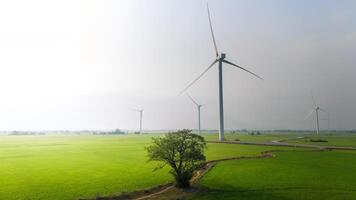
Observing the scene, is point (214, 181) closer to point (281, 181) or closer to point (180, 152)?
point (180, 152)

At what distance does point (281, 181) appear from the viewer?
37781 mm

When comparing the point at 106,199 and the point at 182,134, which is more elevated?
the point at 182,134

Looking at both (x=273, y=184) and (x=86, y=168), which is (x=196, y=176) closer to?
(x=273, y=184)

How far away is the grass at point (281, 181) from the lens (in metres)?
31.7

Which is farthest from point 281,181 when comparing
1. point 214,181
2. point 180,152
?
point 180,152

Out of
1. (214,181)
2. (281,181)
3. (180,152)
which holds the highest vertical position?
(180,152)

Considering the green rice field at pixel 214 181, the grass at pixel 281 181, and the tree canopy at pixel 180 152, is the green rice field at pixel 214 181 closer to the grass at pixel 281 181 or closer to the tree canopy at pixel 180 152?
the grass at pixel 281 181

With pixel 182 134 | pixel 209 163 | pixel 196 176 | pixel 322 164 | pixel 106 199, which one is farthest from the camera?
pixel 209 163

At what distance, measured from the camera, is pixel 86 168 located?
173ft

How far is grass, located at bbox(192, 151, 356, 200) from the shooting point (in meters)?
31.7

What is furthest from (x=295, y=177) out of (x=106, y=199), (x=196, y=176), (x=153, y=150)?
(x=106, y=199)

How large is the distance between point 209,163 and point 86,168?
21548mm

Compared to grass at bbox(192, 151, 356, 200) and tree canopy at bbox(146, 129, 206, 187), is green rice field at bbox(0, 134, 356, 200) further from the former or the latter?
tree canopy at bbox(146, 129, 206, 187)

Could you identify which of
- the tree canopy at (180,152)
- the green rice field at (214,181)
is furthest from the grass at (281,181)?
the tree canopy at (180,152)
